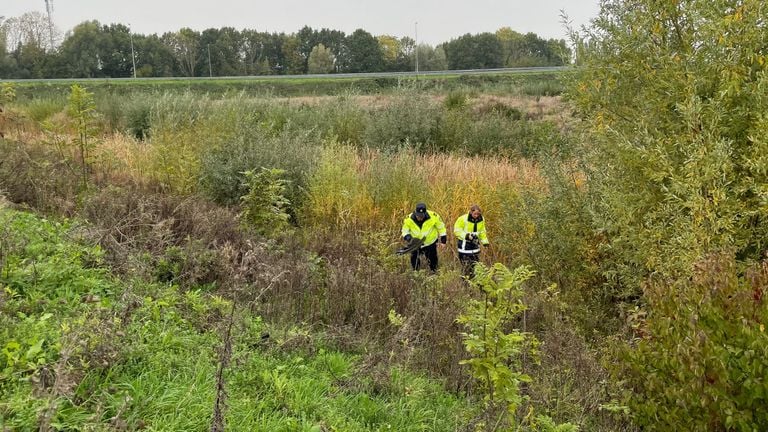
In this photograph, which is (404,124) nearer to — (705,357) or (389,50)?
(705,357)

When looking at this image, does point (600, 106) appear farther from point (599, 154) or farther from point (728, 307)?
point (728, 307)

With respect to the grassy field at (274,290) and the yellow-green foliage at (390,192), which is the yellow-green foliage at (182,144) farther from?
the yellow-green foliage at (390,192)

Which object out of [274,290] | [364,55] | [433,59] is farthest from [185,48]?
[274,290]

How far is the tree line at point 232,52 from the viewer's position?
185 ft

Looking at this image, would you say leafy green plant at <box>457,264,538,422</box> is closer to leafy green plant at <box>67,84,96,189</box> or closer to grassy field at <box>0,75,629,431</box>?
grassy field at <box>0,75,629,431</box>

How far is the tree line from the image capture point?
56.5 meters

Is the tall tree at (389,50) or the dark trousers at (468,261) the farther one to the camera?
the tall tree at (389,50)

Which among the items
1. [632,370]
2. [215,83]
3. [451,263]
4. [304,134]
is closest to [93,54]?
[215,83]

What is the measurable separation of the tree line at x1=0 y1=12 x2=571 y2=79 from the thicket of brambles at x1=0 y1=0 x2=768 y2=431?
50.4 m

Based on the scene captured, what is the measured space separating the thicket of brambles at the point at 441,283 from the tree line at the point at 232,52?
50.4 meters

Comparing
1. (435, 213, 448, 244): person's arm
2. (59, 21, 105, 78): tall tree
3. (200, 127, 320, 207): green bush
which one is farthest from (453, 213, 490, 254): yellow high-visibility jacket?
(59, 21, 105, 78): tall tree

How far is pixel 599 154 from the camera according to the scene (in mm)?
6473

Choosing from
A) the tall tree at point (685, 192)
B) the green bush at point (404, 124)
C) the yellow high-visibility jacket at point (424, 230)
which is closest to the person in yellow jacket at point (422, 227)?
the yellow high-visibility jacket at point (424, 230)

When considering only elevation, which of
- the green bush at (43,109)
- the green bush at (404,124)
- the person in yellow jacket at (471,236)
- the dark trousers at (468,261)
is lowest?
the dark trousers at (468,261)
